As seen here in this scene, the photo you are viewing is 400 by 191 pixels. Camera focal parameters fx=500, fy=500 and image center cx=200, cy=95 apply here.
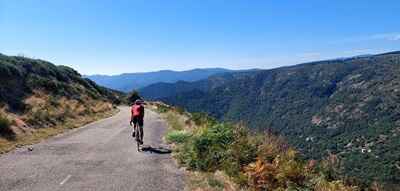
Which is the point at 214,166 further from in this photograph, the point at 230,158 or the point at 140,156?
the point at 140,156

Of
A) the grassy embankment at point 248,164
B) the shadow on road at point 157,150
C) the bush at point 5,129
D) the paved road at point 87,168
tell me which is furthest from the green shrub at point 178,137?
the bush at point 5,129

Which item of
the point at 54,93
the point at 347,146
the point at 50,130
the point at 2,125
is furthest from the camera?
the point at 347,146

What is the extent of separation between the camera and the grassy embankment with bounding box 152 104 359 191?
34.4ft

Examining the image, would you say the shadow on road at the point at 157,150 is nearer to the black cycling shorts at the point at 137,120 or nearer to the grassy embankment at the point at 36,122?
the black cycling shorts at the point at 137,120

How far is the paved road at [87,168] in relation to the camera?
1102 centimetres

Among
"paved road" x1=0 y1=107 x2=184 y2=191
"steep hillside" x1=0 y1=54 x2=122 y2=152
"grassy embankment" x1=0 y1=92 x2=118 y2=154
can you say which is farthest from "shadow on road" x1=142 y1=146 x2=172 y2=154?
"steep hillside" x1=0 y1=54 x2=122 y2=152

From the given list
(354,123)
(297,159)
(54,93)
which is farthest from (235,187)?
(354,123)

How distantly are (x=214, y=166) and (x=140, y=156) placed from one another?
383 cm

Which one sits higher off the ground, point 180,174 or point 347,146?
point 180,174

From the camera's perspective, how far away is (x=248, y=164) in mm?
12211

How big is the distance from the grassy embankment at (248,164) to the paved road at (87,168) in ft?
2.18

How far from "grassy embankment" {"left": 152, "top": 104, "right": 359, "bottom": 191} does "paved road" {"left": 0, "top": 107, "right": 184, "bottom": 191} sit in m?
0.66

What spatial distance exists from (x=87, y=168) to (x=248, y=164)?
14.2ft

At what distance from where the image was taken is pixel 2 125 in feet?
65.1
